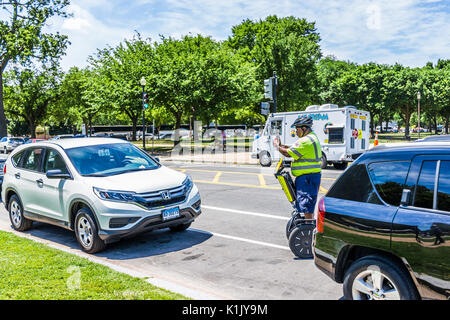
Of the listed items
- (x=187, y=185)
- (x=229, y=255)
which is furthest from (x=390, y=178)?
(x=187, y=185)

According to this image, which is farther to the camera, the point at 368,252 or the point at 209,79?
the point at 209,79

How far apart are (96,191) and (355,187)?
12.9 ft

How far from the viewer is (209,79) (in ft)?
101

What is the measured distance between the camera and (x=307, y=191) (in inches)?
226

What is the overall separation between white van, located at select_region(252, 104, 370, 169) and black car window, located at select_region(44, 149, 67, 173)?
13002mm

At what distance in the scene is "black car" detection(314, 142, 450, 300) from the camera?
3133 mm

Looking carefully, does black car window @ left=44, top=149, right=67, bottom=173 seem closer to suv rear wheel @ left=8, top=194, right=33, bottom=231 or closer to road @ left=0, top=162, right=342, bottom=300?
suv rear wheel @ left=8, top=194, right=33, bottom=231

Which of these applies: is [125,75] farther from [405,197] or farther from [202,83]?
[405,197]

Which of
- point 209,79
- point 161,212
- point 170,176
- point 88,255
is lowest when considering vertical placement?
point 88,255

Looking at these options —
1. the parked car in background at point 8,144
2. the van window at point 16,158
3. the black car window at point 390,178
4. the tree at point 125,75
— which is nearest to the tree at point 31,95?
the parked car in background at point 8,144

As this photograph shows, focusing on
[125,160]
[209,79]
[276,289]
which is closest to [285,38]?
[209,79]

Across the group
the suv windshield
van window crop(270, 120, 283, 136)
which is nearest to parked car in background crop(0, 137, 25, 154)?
van window crop(270, 120, 283, 136)

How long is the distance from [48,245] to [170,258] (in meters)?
2.06

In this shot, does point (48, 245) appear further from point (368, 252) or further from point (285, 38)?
point (285, 38)
